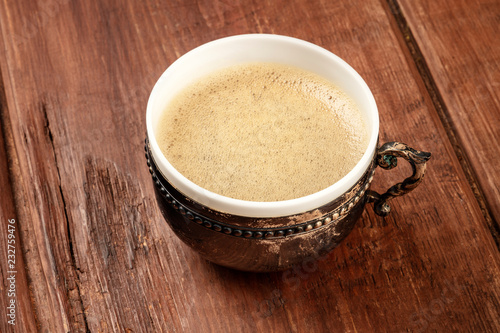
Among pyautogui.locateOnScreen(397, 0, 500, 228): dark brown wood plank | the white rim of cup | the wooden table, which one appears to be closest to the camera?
the white rim of cup

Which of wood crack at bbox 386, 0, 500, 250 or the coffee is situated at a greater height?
the coffee

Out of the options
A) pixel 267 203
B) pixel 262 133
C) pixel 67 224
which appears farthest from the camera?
pixel 67 224

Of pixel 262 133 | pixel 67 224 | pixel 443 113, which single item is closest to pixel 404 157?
pixel 262 133

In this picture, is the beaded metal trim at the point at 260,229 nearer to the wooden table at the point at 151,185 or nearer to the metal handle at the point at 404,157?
the metal handle at the point at 404,157

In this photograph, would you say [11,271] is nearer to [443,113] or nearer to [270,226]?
[270,226]

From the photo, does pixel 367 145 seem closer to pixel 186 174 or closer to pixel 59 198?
pixel 186 174

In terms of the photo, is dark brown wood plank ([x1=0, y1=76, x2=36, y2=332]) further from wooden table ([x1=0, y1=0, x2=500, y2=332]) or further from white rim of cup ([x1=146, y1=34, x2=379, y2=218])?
white rim of cup ([x1=146, y1=34, x2=379, y2=218])

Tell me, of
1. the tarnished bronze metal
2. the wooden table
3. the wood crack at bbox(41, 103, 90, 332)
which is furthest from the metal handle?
the wood crack at bbox(41, 103, 90, 332)

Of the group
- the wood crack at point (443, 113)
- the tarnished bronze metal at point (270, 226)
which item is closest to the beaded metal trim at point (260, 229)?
the tarnished bronze metal at point (270, 226)
